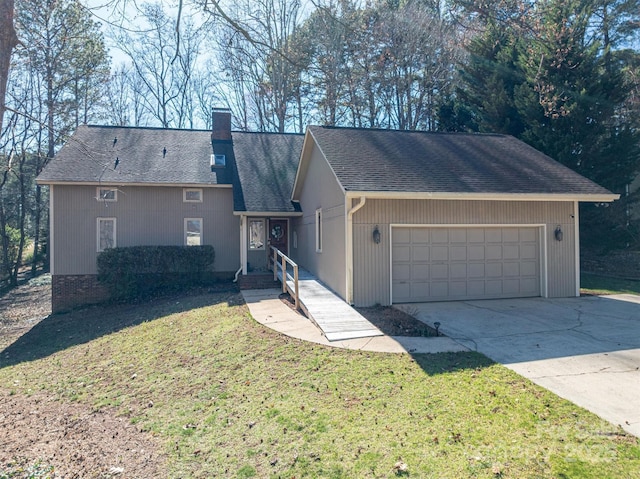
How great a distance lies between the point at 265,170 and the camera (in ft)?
54.5

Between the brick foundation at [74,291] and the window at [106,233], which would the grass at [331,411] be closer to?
the brick foundation at [74,291]

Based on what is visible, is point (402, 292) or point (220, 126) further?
point (220, 126)

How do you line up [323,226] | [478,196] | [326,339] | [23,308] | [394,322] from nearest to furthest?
[326,339] → [394,322] → [478,196] → [323,226] → [23,308]

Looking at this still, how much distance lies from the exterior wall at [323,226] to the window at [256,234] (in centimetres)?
148

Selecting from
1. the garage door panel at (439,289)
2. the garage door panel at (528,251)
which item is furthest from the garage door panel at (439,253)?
the garage door panel at (528,251)

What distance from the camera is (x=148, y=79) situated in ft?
83.9

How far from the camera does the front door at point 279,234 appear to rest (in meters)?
16.1

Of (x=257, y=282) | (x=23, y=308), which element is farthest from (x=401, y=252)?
(x=23, y=308)

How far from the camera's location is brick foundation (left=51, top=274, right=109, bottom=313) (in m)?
14.2

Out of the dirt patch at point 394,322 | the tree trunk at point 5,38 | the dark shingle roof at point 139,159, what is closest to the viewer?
the tree trunk at point 5,38

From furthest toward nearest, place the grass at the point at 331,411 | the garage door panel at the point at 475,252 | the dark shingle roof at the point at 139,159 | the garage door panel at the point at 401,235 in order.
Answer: the dark shingle roof at the point at 139,159 < the garage door panel at the point at 475,252 < the garage door panel at the point at 401,235 < the grass at the point at 331,411

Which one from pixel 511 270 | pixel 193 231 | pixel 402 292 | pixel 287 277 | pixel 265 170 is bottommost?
pixel 402 292

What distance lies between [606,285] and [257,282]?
442 inches

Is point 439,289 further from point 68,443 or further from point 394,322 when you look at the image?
point 68,443
